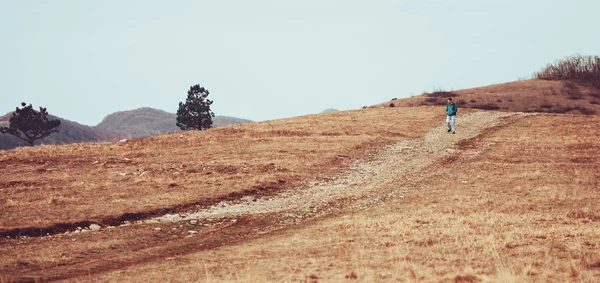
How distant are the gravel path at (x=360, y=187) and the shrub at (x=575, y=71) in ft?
200

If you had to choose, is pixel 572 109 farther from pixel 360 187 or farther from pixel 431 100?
pixel 360 187

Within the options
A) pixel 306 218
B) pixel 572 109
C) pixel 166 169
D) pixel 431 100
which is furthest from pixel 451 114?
pixel 431 100

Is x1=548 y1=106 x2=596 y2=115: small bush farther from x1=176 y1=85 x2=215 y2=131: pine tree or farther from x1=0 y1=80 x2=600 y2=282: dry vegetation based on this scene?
x1=176 y1=85 x2=215 y2=131: pine tree

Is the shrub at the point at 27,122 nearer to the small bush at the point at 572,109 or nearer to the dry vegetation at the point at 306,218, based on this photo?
the dry vegetation at the point at 306,218

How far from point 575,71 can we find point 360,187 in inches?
3219

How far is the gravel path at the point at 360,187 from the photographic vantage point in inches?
758

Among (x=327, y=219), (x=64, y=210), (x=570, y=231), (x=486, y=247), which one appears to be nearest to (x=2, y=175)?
(x=64, y=210)

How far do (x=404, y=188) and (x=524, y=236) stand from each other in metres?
9.56

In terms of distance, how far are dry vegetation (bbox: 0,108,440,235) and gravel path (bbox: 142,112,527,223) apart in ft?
3.93

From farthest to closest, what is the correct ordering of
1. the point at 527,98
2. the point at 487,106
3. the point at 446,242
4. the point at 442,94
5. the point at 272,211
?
the point at 442,94 → the point at 527,98 → the point at 487,106 → the point at 272,211 → the point at 446,242

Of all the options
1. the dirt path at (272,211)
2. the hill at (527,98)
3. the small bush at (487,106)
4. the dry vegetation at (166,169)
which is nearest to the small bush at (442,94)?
the hill at (527,98)

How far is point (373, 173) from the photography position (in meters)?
26.5

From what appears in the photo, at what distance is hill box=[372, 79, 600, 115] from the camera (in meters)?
66.4

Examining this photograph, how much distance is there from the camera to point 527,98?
70.5m
